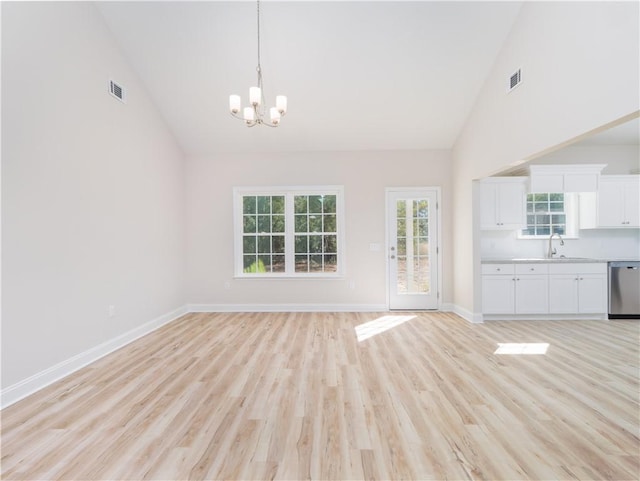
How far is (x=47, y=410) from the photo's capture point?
2465 millimetres

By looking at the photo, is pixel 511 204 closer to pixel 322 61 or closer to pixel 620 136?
pixel 620 136

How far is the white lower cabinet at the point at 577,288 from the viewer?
5.02m

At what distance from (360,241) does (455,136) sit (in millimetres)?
2398

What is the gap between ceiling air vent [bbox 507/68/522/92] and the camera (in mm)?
3639

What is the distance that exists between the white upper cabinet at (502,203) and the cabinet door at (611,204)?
4.31 ft

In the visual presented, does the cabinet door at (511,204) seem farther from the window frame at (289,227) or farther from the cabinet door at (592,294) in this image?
the window frame at (289,227)

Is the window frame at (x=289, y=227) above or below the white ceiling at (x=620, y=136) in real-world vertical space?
below

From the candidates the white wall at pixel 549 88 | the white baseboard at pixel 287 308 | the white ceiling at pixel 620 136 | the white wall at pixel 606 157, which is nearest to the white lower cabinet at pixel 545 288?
the white wall at pixel 549 88

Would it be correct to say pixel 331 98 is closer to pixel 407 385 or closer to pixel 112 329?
pixel 407 385

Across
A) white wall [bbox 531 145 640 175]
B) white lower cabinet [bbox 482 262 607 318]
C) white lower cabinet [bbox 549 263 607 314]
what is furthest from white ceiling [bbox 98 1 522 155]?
white lower cabinet [bbox 549 263 607 314]

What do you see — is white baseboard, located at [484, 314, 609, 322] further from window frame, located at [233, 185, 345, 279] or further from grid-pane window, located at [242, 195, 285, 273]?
grid-pane window, located at [242, 195, 285, 273]

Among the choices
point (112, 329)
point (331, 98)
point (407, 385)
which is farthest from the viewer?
point (331, 98)

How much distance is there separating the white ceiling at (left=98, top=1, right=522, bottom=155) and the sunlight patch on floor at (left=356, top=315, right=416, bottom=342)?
303 cm

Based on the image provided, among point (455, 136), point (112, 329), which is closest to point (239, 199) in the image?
point (112, 329)
